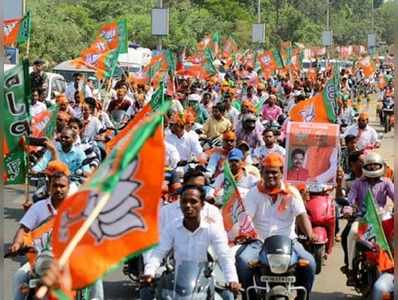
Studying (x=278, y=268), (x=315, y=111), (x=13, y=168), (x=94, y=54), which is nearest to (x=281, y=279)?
(x=278, y=268)

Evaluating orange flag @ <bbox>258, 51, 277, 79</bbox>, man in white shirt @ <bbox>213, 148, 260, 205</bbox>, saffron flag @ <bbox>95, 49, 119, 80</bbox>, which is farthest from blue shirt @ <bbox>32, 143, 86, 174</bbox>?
orange flag @ <bbox>258, 51, 277, 79</bbox>

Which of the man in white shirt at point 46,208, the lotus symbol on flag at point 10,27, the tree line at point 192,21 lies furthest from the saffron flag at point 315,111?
the lotus symbol on flag at point 10,27

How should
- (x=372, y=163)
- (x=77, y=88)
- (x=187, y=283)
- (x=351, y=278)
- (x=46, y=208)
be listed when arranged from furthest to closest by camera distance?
(x=77, y=88)
(x=351, y=278)
(x=372, y=163)
(x=46, y=208)
(x=187, y=283)

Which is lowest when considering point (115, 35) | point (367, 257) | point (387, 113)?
point (387, 113)

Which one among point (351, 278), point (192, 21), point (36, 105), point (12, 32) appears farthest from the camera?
point (192, 21)

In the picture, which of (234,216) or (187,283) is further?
(234,216)

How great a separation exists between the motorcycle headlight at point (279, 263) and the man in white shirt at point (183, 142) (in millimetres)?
4914

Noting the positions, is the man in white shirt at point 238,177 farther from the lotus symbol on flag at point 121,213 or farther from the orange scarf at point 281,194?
the lotus symbol on flag at point 121,213

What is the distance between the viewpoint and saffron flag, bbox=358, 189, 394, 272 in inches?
255

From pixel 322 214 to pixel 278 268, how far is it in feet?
8.12

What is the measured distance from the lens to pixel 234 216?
7.61 metres

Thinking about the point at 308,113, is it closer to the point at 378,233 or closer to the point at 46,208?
the point at 378,233

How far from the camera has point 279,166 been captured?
7227 millimetres

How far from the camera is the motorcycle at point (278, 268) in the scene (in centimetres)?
650
